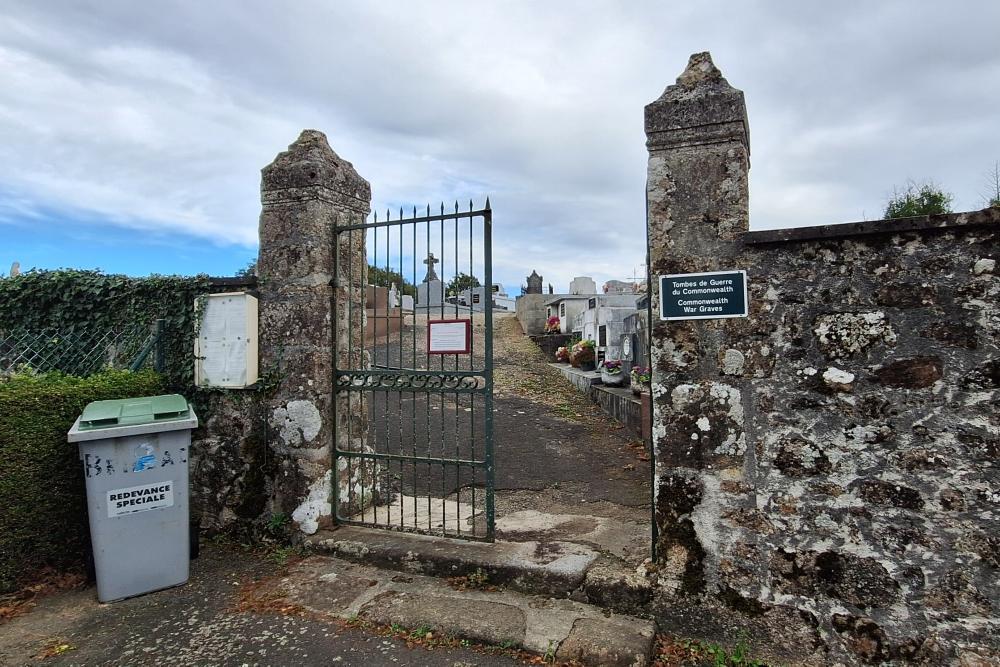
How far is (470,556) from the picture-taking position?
3453 mm

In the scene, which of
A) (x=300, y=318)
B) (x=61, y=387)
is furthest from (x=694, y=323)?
(x=61, y=387)

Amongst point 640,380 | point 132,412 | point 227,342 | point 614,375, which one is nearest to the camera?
point 132,412

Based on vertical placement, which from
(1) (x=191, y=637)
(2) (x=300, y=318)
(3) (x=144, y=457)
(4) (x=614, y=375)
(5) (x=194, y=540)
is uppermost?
(2) (x=300, y=318)

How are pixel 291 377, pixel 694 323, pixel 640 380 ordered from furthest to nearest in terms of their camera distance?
pixel 640 380 → pixel 291 377 → pixel 694 323

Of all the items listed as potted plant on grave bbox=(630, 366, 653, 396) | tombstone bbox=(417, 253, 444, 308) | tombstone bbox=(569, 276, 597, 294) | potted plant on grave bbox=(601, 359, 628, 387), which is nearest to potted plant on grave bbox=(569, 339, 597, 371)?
potted plant on grave bbox=(601, 359, 628, 387)

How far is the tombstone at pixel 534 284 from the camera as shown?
69.6ft

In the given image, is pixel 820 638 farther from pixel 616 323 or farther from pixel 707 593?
pixel 616 323

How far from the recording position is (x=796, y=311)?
2.75 m

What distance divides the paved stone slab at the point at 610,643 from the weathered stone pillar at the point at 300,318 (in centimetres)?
203

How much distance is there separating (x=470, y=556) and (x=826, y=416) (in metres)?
2.11

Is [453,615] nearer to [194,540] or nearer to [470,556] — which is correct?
[470,556]

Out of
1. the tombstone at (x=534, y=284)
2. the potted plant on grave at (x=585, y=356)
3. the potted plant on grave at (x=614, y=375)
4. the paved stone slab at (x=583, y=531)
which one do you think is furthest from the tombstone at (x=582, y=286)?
the paved stone slab at (x=583, y=531)

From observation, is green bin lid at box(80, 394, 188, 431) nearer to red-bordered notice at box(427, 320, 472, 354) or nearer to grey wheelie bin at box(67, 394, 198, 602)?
grey wheelie bin at box(67, 394, 198, 602)

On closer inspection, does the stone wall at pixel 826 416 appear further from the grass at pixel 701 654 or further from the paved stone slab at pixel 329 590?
the paved stone slab at pixel 329 590
